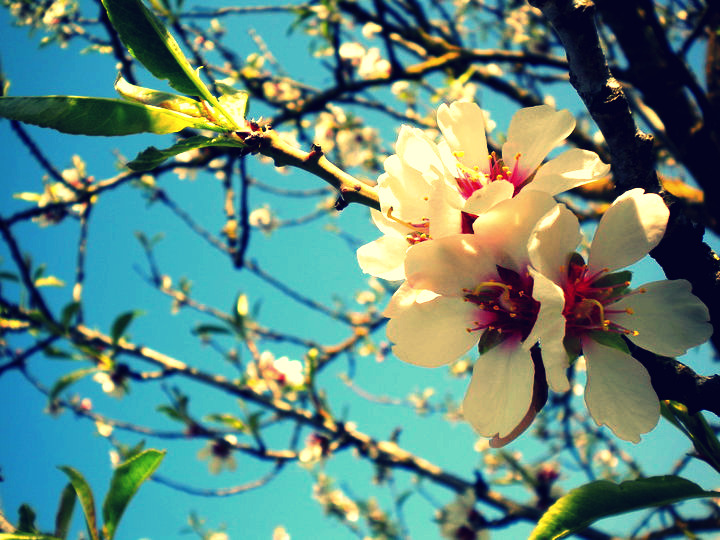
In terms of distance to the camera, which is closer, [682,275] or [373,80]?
[682,275]

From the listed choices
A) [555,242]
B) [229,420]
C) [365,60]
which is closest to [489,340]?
[555,242]

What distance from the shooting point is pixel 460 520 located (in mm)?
2551

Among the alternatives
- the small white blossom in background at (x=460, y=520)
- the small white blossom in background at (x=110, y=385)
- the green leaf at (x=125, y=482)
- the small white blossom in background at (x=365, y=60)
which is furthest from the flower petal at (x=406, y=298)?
the small white blossom in background at (x=365, y=60)

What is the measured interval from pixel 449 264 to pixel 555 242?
131 millimetres

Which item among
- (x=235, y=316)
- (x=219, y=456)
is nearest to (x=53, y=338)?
(x=235, y=316)

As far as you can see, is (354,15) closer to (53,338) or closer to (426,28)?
(426,28)

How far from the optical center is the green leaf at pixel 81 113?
602mm

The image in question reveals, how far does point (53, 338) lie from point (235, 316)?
716 millimetres

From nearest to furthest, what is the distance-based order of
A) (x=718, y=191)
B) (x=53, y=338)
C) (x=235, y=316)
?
(x=718, y=191), (x=53, y=338), (x=235, y=316)

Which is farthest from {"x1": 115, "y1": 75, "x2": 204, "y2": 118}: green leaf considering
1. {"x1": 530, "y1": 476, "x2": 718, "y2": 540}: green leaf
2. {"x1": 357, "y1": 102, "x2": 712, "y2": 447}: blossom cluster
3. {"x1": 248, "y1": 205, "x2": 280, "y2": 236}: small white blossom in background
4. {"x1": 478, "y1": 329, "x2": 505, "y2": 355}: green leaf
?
{"x1": 248, "y1": 205, "x2": 280, "y2": 236}: small white blossom in background

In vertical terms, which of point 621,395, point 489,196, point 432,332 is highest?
point 489,196

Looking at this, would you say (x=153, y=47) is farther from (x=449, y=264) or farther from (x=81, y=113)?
(x=449, y=264)

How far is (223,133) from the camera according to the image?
2.34ft

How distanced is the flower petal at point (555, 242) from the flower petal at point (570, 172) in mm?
67
